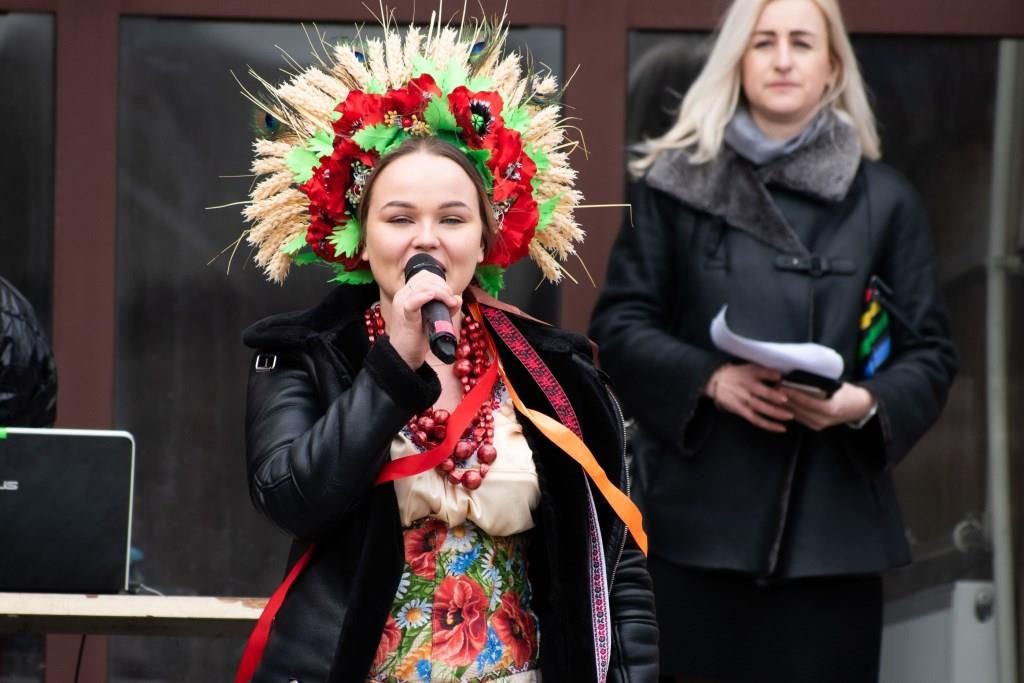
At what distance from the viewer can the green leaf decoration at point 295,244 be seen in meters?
3.21

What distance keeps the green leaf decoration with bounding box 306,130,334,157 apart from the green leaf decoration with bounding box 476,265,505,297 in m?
0.33

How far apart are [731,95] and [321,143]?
70.7 inches

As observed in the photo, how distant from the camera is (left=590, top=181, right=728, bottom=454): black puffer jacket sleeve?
442 centimetres

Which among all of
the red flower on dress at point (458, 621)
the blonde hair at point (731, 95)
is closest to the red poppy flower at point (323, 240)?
the red flower on dress at point (458, 621)

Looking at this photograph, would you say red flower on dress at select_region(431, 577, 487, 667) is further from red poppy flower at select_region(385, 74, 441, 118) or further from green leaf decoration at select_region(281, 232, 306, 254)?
red poppy flower at select_region(385, 74, 441, 118)

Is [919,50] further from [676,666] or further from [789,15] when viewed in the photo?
[676,666]

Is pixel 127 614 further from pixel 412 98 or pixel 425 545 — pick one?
pixel 412 98

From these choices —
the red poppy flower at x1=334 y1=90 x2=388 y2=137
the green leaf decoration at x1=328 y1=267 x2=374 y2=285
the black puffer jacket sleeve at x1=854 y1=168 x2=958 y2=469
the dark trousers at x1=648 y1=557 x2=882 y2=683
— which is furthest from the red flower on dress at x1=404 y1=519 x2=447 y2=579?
the black puffer jacket sleeve at x1=854 y1=168 x2=958 y2=469

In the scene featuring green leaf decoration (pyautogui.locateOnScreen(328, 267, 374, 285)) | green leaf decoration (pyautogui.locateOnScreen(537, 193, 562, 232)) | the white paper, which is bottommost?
the white paper

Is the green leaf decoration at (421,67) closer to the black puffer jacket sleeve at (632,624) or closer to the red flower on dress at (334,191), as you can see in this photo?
the red flower on dress at (334,191)

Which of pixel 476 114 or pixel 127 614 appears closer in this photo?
pixel 476 114

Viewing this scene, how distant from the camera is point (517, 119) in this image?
3275 millimetres

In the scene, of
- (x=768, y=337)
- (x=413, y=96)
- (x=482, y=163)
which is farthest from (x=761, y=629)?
(x=413, y=96)

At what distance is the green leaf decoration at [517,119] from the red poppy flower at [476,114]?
0.09 metres
